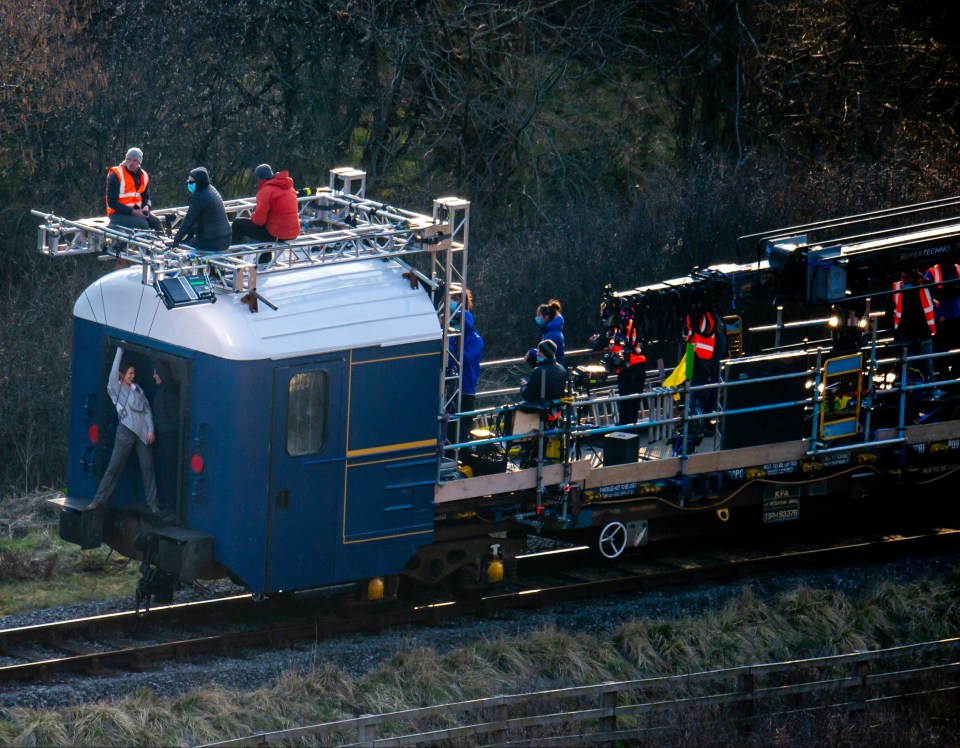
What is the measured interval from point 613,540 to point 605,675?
2350 millimetres

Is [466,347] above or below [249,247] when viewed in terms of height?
below

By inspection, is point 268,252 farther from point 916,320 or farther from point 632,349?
point 916,320

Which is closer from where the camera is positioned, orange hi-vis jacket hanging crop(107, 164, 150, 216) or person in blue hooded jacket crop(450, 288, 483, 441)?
orange hi-vis jacket hanging crop(107, 164, 150, 216)

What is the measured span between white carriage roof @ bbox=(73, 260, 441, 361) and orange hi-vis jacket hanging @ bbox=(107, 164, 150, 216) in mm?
569

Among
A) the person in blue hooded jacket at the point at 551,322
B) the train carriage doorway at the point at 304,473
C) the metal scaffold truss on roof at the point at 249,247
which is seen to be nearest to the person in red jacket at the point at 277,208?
the metal scaffold truss on roof at the point at 249,247

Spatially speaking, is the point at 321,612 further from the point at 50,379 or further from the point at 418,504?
the point at 50,379

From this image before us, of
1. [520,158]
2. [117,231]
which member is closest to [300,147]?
[520,158]

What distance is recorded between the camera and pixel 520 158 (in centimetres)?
2570

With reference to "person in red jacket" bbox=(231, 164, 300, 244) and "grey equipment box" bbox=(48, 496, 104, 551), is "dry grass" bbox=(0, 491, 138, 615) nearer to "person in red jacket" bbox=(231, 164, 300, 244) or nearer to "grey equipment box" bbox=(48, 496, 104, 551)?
"grey equipment box" bbox=(48, 496, 104, 551)

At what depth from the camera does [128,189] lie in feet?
40.0

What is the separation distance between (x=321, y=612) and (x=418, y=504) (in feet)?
4.69

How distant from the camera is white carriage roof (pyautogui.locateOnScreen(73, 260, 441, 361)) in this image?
435 inches

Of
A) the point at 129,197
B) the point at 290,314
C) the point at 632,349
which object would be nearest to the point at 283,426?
the point at 290,314

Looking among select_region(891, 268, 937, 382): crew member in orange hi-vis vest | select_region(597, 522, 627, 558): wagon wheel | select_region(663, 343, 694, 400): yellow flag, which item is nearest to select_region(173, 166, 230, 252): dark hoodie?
select_region(597, 522, 627, 558): wagon wheel
